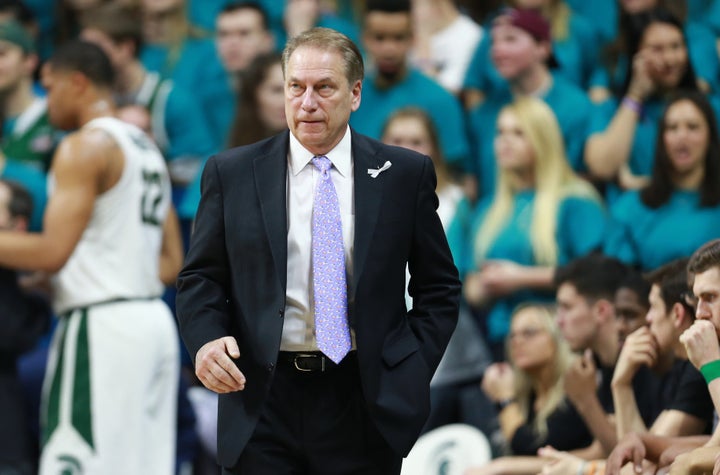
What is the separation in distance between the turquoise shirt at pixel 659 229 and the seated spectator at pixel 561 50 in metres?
1.65

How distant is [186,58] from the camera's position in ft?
36.5

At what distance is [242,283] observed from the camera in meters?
4.93

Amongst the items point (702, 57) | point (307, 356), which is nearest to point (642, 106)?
point (702, 57)

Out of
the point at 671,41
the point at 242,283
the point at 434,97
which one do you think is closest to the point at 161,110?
the point at 434,97

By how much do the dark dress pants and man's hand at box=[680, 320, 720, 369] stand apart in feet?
4.00

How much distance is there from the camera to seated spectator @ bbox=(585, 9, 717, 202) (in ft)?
28.6

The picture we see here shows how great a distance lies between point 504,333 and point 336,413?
12.8 ft

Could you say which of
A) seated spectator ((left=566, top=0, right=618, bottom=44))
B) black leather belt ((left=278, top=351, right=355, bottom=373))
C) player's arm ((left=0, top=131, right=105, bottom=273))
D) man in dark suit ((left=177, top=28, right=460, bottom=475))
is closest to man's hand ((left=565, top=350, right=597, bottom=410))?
man in dark suit ((left=177, top=28, right=460, bottom=475))

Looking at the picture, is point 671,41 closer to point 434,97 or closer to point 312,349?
point 434,97

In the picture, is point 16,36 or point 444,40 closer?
point 16,36

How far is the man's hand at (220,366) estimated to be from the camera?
15.0 ft

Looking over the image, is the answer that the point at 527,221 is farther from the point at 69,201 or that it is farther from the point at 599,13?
the point at 69,201

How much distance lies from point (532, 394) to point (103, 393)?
2.28 m

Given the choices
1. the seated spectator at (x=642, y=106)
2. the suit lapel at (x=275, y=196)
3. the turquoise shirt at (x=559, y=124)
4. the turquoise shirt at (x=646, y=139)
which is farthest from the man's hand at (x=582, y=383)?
the turquoise shirt at (x=559, y=124)
